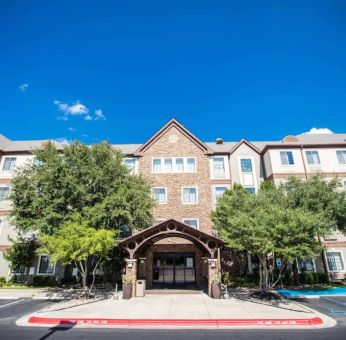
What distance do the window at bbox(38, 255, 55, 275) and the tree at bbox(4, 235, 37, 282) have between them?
105cm

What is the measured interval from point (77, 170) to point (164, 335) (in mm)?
14164

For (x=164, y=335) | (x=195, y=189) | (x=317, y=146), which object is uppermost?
(x=317, y=146)

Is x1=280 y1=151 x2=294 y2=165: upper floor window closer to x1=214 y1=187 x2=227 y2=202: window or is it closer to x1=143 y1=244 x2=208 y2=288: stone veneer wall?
x1=214 y1=187 x2=227 y2=202: window

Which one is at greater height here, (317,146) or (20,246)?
(317,146)

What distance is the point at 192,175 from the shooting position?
25.0 m

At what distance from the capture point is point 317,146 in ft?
83.9

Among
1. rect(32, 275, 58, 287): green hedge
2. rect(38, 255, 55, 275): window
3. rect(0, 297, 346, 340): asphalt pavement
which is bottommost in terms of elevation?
rect(0, 297, 346, 340): asphalt pavement

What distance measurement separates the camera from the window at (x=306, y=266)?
22106 mm

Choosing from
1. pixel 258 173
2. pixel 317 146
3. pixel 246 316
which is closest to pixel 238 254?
pixel 258 173

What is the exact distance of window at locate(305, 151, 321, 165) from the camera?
25.2 meters

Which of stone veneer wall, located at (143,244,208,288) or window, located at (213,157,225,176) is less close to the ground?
window, located at (213,157,225,176)

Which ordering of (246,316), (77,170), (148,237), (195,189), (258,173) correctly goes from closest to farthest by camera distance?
(246,316), (148,237), (77,170), (195,189), (258,173)

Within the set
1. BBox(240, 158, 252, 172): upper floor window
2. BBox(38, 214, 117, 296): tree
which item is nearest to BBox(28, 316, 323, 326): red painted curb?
BBox(38, 214, 117, 296): tree

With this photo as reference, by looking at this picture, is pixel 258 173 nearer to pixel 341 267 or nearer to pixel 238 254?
pixel 238 254
